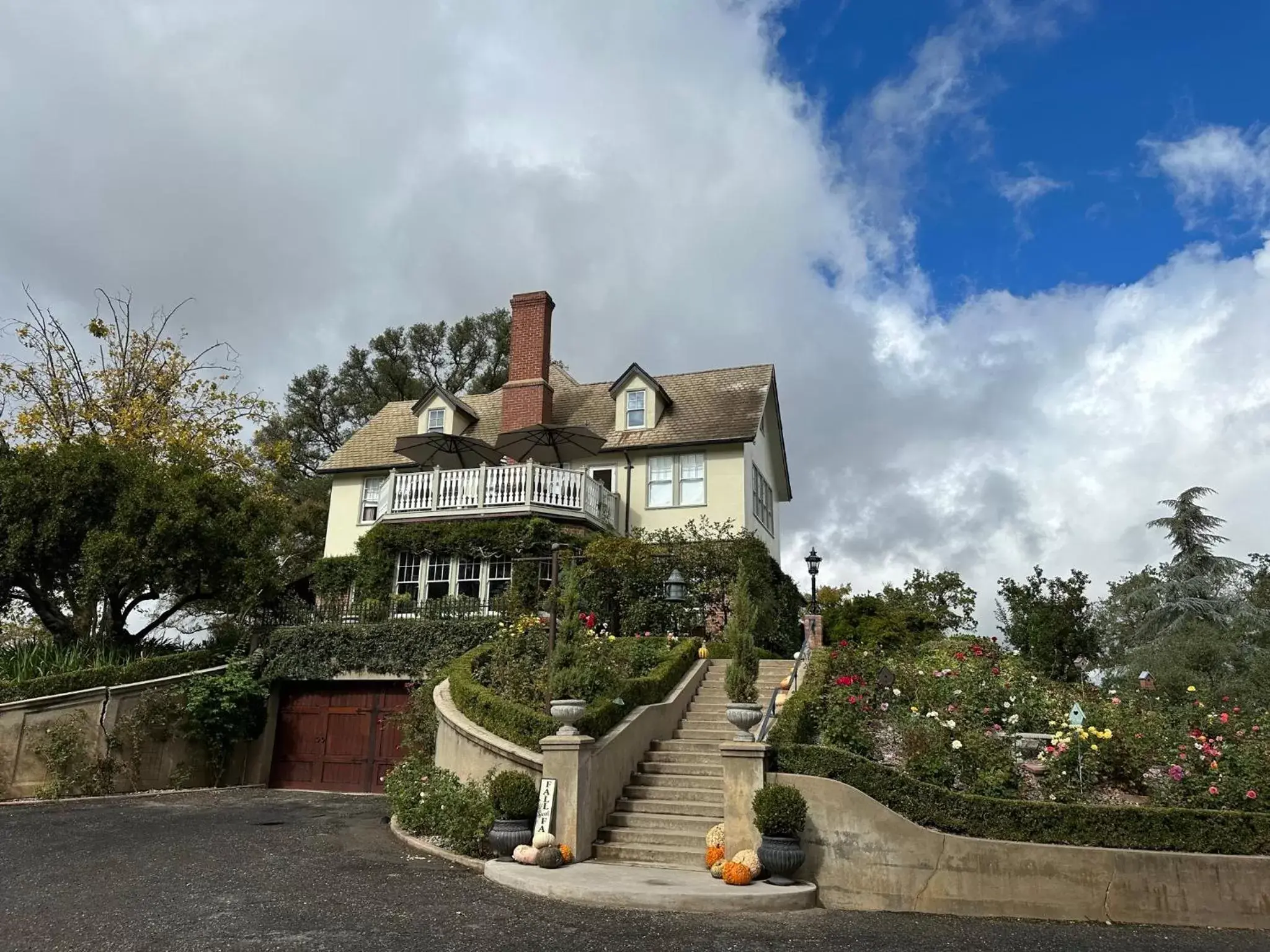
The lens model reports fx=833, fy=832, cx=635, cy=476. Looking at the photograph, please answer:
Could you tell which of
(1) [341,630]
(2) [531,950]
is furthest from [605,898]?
(1) [341,630]

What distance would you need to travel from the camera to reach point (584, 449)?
2297 centimetres

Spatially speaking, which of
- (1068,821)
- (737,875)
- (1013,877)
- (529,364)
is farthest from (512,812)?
(529,364)

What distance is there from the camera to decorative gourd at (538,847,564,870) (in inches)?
375

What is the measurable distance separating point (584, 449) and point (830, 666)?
34.8 feet

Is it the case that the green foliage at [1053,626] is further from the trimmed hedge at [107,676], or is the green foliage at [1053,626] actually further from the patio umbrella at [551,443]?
the trimmed hedge at [107,676]

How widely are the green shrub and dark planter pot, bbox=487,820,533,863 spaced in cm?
285

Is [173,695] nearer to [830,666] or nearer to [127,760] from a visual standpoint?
[127,760]

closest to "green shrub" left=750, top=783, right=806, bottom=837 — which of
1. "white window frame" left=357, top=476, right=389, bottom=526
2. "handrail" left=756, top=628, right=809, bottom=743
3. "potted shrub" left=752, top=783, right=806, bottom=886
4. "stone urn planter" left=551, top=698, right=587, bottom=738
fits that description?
"potted shrub" left=752, top=783, right=806, bottom=886

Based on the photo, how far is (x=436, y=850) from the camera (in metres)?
10.8

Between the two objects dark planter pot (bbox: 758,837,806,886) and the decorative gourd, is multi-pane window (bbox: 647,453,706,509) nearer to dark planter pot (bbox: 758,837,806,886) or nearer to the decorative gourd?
the decorative gourd

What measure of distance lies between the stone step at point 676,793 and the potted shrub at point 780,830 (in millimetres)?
2463

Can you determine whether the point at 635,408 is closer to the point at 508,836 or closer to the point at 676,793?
the point at 676,793

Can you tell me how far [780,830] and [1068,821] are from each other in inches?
118

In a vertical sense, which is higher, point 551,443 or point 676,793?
point 551,443
